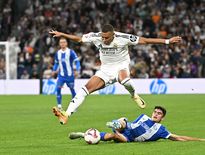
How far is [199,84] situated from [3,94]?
936 centimetres

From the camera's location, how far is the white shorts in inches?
621

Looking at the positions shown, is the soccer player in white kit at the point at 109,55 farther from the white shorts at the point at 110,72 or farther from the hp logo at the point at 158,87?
the hp logo at the point at 158,87

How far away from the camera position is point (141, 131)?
13828 millimetres

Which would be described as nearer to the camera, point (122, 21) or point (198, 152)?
point (198, 152)

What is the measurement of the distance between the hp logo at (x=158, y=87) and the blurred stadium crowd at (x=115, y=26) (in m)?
0.86

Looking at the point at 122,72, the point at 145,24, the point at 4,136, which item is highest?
the point at 145,24

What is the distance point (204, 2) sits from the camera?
40156 mm

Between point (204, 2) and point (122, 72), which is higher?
point (204, 2)

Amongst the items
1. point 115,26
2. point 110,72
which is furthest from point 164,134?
point 115,26

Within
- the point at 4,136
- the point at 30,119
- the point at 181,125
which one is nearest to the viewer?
the point at 4,136

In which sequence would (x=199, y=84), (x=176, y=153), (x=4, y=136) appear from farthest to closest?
1. (x=199, y=84)
2. (x=4, y=136)
3. (x=176, y=153)

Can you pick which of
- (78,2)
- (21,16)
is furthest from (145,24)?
(21,16)

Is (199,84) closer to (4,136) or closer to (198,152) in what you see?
(4,136)

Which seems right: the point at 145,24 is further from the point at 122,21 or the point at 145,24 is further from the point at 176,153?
the point at 176,153
